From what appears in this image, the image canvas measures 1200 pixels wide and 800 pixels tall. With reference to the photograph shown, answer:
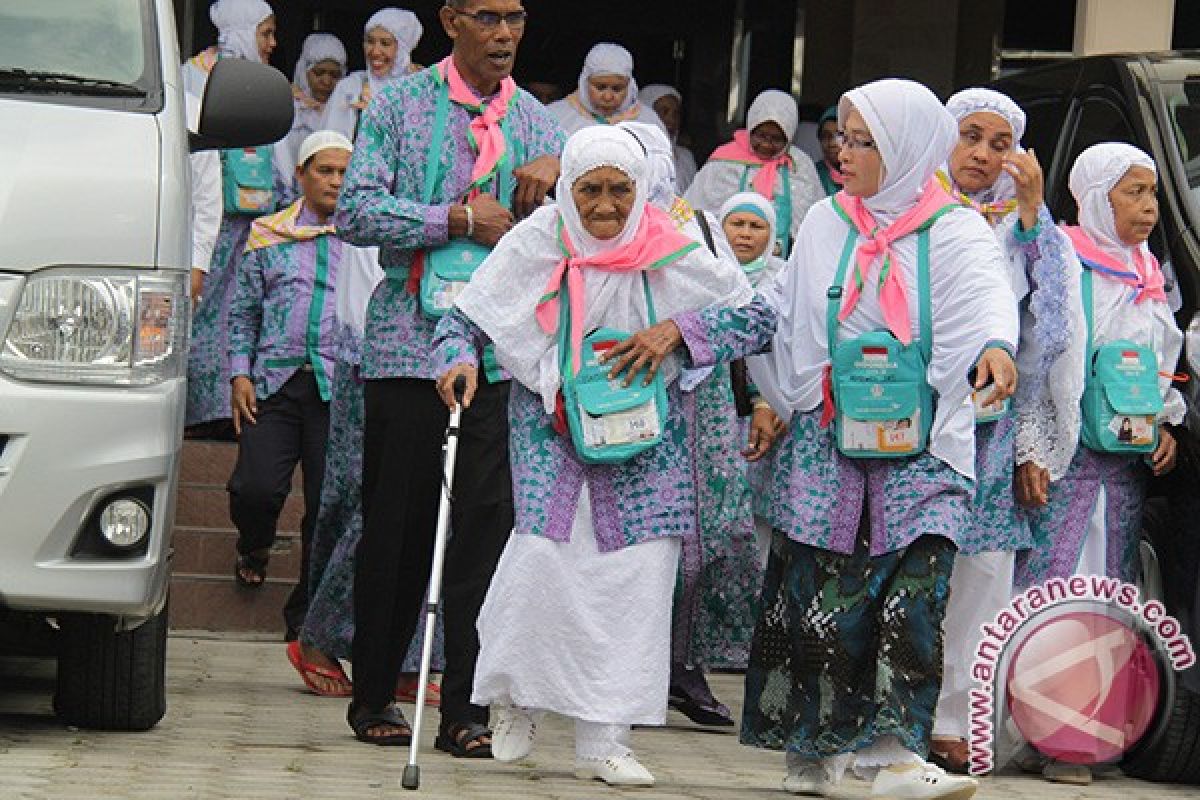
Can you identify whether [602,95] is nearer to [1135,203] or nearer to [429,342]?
[1135,203]

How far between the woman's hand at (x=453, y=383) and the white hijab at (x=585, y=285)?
0.57ft

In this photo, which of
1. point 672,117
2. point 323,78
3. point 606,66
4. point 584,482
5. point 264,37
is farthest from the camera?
point 672,117

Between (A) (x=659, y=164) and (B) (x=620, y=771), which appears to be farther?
(A) (x=659, y=164)

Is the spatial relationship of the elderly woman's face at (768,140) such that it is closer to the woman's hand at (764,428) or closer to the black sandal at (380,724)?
the black sandal at (380,724)

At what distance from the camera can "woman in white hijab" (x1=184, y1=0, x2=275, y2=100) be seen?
13398 millimetres

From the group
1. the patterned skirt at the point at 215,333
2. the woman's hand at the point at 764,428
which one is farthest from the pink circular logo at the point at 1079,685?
the patterned skirt at the point at 215,333

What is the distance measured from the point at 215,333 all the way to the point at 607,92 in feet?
8.30

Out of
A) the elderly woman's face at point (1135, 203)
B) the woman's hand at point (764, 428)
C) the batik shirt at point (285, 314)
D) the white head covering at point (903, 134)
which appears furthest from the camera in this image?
the batik shirt at point (285, 314)

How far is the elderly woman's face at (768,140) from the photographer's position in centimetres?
1450

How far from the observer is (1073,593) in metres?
9.45

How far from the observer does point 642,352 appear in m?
8.02

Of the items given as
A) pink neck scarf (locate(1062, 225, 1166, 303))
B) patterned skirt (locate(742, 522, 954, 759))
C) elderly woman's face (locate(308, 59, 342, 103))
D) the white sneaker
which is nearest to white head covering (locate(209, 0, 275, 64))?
elderly woman's face (locate(308, 59, 342, 103))

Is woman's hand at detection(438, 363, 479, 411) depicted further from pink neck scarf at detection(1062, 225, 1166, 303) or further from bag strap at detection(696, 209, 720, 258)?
pink neck scarf at detection(1062, 225, 1166, 303)

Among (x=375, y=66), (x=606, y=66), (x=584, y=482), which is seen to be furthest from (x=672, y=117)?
(x=584, y=482)
